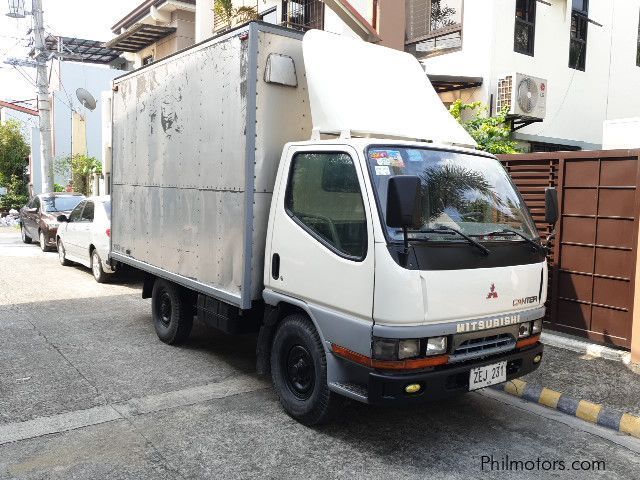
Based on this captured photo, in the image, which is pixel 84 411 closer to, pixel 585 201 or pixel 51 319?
pixel 51 319

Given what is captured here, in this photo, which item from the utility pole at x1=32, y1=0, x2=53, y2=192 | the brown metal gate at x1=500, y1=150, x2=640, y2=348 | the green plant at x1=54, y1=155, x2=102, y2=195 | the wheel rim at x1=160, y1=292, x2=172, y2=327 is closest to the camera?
the brown metal gate at x1=500, y1=150, x2=640, y2=348

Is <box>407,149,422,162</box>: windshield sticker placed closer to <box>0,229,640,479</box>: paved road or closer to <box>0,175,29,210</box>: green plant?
<box>0,229,640,479</box>: paved road

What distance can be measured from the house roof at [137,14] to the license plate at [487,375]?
64.2ft

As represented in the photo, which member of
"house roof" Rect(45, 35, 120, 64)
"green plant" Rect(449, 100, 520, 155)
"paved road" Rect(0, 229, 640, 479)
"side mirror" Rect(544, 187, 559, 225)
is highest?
"house roof" Rect(45, 35, 120, 64)

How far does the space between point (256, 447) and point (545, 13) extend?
1106 centimetres

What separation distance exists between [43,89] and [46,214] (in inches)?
226

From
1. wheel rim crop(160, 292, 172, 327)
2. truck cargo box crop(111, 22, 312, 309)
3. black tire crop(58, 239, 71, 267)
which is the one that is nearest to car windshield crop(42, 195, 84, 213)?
black tire crop(58, 239, 71, 267)

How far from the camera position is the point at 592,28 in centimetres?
1277

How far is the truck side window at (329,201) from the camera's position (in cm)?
384

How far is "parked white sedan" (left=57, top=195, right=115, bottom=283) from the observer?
33.4ft

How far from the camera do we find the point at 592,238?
6379 mm

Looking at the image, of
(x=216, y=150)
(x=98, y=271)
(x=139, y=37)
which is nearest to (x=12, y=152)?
(x=139, y=37)

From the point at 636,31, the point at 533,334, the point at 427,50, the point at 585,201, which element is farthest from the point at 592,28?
the point at 533,334

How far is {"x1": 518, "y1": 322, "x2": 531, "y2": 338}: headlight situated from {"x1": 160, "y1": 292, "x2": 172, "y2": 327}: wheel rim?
378 cm
